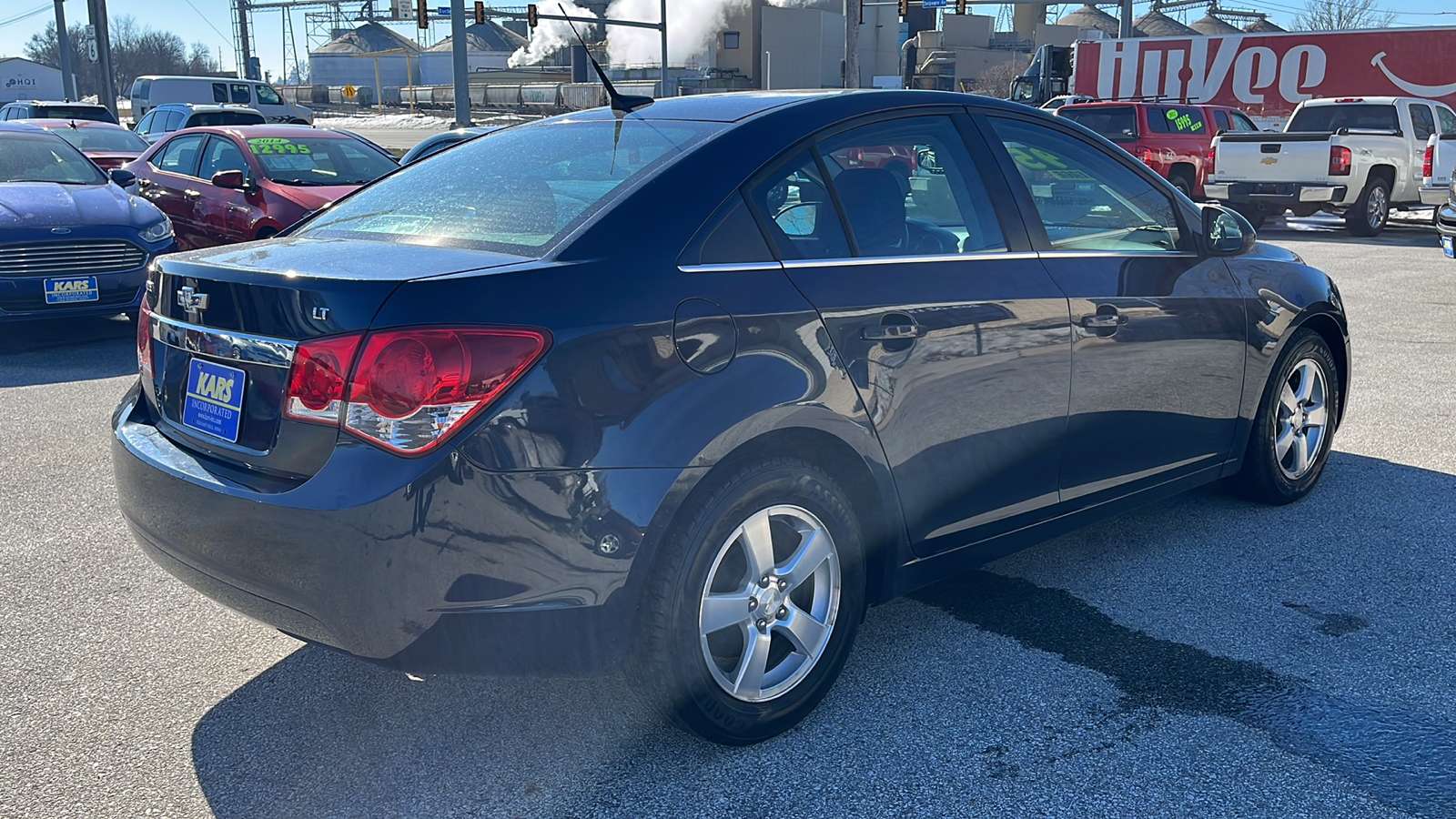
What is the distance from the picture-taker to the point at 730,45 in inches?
2813

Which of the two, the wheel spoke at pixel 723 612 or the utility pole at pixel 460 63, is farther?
the utility pole at pixel 460 63

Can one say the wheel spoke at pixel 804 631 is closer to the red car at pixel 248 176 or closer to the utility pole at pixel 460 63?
the red car at pixel 248 176

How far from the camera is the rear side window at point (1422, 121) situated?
1766 cm

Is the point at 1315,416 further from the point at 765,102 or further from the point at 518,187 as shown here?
the point at 518,187

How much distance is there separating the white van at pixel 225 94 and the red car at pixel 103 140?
14.0 metres

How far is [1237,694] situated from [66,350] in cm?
829

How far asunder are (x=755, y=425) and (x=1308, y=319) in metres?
2.98

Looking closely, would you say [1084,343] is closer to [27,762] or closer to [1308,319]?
[1308,319]

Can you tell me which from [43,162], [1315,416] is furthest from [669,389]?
[43,162]

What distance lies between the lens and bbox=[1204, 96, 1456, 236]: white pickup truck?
16781 mm

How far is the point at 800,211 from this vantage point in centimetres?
314

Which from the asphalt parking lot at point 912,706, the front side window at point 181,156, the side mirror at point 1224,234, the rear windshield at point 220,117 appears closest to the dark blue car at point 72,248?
the front side window at point 181,156

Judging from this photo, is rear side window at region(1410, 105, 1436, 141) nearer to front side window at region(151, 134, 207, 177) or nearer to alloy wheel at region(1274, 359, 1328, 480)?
alloy wheel at region(1274, 359, 1328, 480)

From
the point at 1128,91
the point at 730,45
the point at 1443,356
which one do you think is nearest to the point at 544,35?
the point at 730,45
